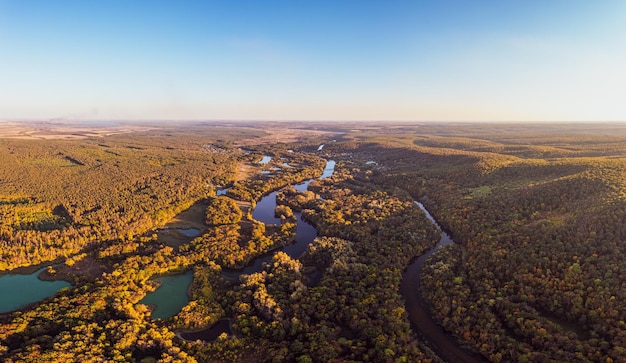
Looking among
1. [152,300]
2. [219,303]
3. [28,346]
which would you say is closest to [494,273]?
[219,303]

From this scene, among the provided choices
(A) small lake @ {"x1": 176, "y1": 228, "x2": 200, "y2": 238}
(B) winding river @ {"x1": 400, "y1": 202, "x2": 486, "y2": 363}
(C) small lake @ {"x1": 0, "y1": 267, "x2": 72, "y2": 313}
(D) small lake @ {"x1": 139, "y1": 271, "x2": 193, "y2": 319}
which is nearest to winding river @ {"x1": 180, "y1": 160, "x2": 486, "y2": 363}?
(B) winding river @ {"x1": 400, "y1": 202, "x2": 486, "y2": 363}

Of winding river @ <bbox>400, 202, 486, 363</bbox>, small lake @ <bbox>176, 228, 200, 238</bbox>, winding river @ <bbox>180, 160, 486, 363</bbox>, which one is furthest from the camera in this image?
small lake @ <bbox>176, 228, 200, 238</bbox>

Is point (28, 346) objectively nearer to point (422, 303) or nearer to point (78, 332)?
point (78, 332)

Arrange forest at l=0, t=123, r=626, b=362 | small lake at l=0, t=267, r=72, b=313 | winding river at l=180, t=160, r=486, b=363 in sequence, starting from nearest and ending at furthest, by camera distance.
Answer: forest at l=0, t=123, r=626, b=362, winding river at l=180, t=160, r=486, b=363, small lake at l=0, t=267, r=72, b=313

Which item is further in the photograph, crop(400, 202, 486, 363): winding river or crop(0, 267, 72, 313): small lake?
crop(0, 267, 72, 313): small lake

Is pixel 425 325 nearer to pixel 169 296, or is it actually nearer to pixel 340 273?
pixel 340 273

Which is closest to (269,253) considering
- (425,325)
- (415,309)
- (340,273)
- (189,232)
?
(340,273)

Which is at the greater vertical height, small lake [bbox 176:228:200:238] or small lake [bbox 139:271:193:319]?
small lake [bbox 176:228:200:238]

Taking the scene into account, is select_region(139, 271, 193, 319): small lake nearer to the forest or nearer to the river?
the forest
